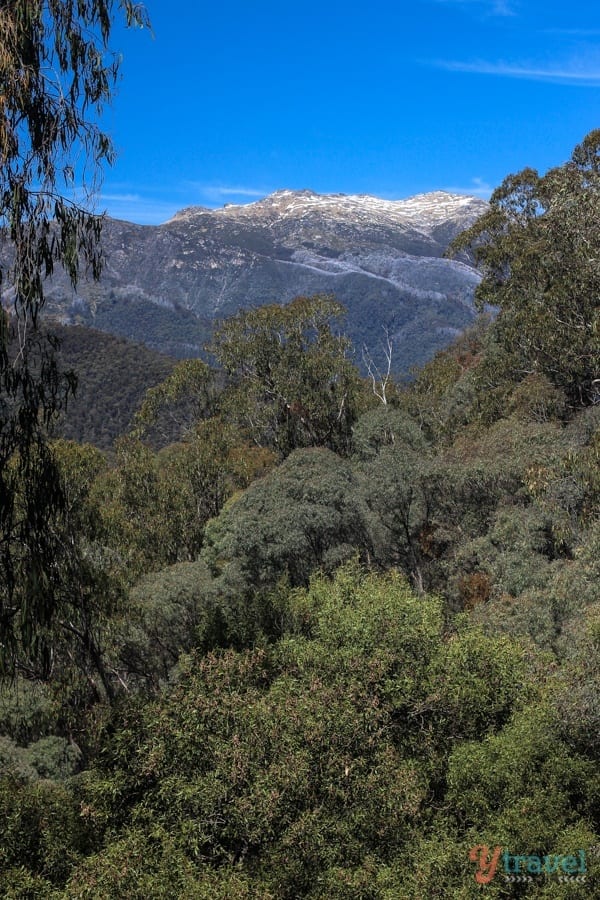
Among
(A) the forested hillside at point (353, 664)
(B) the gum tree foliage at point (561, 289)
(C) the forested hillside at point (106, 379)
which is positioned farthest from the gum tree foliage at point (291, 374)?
(C) the forested hillside at point (106, 379)

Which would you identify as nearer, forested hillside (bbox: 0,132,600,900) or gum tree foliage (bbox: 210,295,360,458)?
forested hillside (bbox: 0,132,600,900)

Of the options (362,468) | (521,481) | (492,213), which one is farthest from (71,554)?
(492,213)

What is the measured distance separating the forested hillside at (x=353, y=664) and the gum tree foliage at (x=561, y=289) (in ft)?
0.33

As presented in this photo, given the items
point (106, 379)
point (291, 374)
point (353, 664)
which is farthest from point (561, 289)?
point (106, 379)

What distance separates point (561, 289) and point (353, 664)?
1537cm

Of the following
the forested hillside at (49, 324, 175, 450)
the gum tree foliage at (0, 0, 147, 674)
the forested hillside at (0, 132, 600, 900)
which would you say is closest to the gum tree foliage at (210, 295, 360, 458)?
the forested hillside at (0, 132, 600, 900)

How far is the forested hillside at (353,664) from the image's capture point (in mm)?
7336

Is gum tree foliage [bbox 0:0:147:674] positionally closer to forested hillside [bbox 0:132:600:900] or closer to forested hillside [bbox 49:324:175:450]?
forested hillside [bbox 0:132:600:900]

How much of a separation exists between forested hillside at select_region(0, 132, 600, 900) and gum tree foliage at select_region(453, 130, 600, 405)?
0.10 metres

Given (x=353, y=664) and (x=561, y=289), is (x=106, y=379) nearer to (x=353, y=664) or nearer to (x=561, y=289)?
(x=561, y=289)

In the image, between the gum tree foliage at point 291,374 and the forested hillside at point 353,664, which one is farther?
the gum tree foliage at point 291,374

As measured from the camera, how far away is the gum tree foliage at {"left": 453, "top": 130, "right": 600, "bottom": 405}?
18.8 metres

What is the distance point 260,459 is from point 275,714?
2338 cm

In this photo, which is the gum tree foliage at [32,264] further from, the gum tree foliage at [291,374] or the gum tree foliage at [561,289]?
the gum tree foliage at [291,374]
